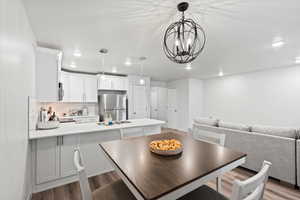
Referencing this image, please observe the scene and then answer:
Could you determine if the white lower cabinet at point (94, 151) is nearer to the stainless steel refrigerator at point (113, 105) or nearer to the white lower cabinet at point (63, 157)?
the white lower cabinet at point (63, 157)

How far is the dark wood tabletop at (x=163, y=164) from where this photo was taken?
80cm

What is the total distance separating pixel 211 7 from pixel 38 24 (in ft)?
7.22

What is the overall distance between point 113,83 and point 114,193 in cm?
402

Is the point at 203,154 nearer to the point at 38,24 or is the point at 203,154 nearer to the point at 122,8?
the point at 122,8

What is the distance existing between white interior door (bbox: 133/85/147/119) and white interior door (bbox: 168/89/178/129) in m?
1.80

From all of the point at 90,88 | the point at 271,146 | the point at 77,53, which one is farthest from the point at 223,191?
the point at 90,88

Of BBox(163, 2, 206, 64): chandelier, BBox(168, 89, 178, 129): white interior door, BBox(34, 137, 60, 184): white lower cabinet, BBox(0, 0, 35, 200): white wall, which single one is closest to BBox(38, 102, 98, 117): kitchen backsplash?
BBox(34, 137, 60, 184): white lower cabinet

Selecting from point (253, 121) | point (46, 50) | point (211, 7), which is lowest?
point (253, 121)

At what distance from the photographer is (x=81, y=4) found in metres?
1.39

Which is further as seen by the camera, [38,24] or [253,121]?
[253,121]

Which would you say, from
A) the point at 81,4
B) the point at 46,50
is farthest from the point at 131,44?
the point at 46,50

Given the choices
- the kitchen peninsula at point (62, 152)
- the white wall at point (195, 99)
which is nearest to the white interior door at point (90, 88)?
the kitchen peninsula at point (62, 152)

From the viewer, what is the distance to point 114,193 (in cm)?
113

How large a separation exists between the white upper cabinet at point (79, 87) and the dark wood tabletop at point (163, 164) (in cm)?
342
